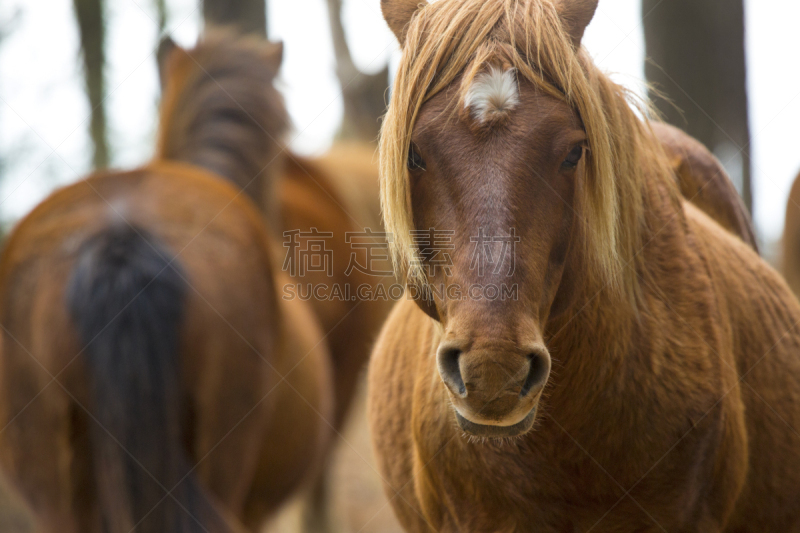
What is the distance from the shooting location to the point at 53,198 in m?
2.78

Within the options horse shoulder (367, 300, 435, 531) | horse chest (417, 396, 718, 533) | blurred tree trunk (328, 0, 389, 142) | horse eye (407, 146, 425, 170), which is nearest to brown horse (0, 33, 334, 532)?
horse shoulder (367, 300, 435, 531)

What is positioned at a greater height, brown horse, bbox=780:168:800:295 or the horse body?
the horse body

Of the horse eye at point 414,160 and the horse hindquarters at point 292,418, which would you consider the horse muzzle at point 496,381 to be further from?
the horse hindquarters at point 292,418

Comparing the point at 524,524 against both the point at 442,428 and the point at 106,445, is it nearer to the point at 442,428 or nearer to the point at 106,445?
the point at 442,428

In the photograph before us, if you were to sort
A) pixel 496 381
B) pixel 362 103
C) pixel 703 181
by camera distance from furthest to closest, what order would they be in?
pixel 362 103 → pixel 703 181 → pixel 496 381

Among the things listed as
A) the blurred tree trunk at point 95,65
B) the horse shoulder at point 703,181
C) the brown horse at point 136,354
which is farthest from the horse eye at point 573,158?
the blurred tree trunk at point 95,65

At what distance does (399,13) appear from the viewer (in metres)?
1.96

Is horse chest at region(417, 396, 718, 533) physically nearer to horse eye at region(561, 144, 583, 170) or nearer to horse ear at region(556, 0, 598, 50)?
horse eye at region(561, 144, 583, 170)

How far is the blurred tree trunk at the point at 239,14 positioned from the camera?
20.0ft

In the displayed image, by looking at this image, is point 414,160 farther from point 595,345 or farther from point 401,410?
point 401,410

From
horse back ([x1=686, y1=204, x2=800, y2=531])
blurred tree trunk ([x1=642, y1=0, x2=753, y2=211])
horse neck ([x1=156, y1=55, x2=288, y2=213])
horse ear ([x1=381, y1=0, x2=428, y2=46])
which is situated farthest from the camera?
blurred tree trunk ([x1=642, y1=0, x2=753, y2=211])

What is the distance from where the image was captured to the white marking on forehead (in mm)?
1561

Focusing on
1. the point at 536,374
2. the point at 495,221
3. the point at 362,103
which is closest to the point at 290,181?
the point at 362,103

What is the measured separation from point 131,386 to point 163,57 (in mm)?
2836
